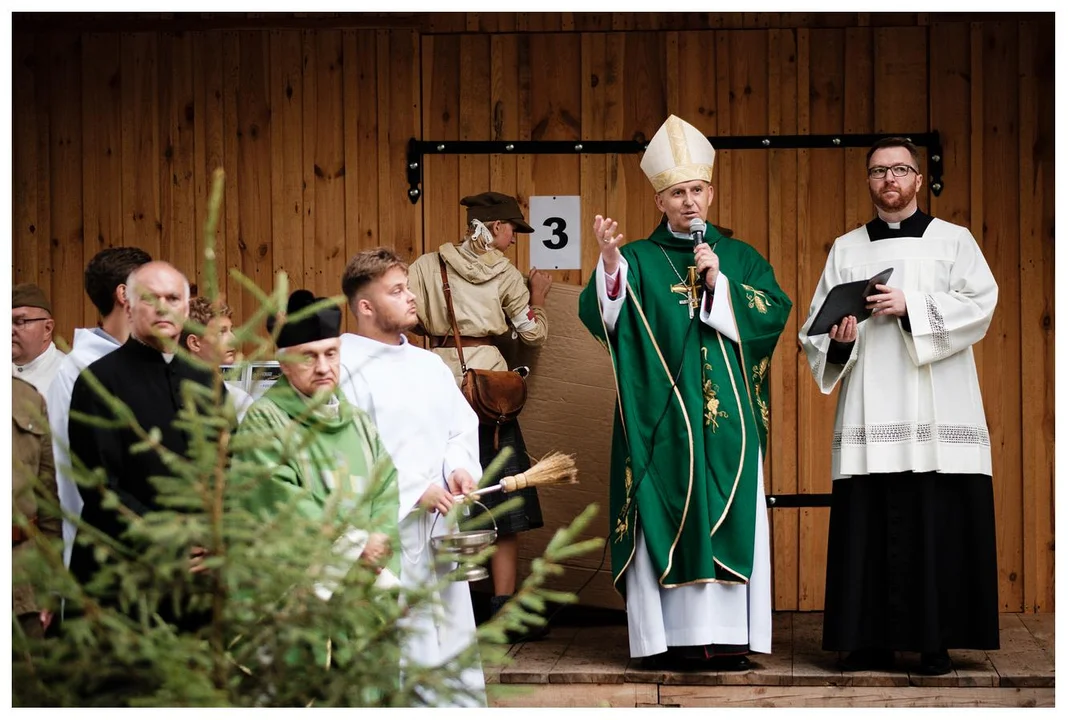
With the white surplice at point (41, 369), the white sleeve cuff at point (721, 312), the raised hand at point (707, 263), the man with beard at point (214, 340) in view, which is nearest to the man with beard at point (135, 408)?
the man with beard at point (214, 340)

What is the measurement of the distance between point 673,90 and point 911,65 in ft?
3.55

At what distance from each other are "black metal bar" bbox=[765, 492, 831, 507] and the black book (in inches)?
61.8

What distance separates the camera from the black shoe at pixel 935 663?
16.0 ft

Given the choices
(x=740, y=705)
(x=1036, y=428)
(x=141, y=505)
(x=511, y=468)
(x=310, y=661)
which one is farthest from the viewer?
(x=1036, y=428)

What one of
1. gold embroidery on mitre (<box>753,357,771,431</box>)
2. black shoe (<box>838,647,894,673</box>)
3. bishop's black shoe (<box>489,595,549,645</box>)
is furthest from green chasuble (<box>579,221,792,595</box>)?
bishop's black shoe (<box>489,595,549,645</box>)

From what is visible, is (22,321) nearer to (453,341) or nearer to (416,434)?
(416,434)

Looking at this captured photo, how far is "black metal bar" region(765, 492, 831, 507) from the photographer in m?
6.38

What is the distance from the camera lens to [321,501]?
138 inches

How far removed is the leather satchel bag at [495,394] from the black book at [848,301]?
4.28 ft

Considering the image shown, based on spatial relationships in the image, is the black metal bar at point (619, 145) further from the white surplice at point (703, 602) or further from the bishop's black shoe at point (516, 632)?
the bishop's black shoe at point (516, 632)

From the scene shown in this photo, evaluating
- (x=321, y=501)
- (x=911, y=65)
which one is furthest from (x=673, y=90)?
(x=321, y=501)

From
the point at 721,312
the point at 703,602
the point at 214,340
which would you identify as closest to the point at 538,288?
the point at 721,312

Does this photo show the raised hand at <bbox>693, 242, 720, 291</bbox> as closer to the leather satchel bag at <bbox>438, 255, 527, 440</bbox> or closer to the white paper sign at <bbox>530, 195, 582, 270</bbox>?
the leather satchel bag at <bbox>438, 255, 527, 440</bbox>

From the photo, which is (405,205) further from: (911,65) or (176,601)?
(176,601)
